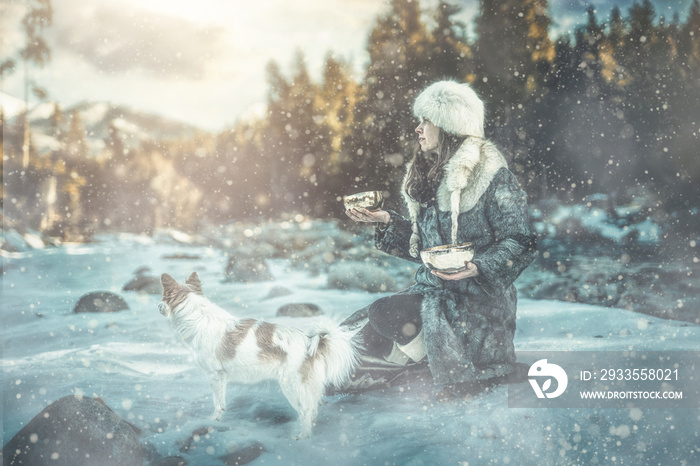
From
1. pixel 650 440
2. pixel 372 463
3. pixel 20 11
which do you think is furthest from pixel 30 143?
pixel 650 440

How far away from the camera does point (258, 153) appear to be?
264 centimetres

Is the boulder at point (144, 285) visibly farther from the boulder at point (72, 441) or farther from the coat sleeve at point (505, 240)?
the coat sleeve at point (505, 240)

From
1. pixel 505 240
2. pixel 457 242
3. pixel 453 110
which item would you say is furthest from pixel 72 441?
pixel 453 110

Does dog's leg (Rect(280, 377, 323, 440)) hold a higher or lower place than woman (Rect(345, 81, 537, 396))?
lower

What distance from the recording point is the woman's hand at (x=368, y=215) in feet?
6.56

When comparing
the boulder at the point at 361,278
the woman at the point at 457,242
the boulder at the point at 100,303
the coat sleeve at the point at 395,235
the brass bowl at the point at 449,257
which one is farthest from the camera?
the boulder at the point at 361,278

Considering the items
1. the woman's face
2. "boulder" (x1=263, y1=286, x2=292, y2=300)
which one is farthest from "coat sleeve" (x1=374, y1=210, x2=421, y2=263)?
"boulder" (x1=263, y1=286, x2=292, y2=300)

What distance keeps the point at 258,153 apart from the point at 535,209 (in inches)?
62.0

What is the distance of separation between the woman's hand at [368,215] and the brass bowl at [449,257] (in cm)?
34

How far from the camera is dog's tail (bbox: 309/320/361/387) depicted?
1.89 m

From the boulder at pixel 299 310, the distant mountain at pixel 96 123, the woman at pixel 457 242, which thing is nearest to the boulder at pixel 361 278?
the boulder at pixel 299 310

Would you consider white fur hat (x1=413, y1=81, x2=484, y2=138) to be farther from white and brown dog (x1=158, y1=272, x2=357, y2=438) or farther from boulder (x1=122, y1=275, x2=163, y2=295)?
boulder (x1=122, y1=275, x2=163, y2=295)

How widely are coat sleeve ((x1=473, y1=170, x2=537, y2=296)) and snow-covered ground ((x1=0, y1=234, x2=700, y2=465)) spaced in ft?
1.88

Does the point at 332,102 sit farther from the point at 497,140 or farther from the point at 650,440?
the point at 650,440
